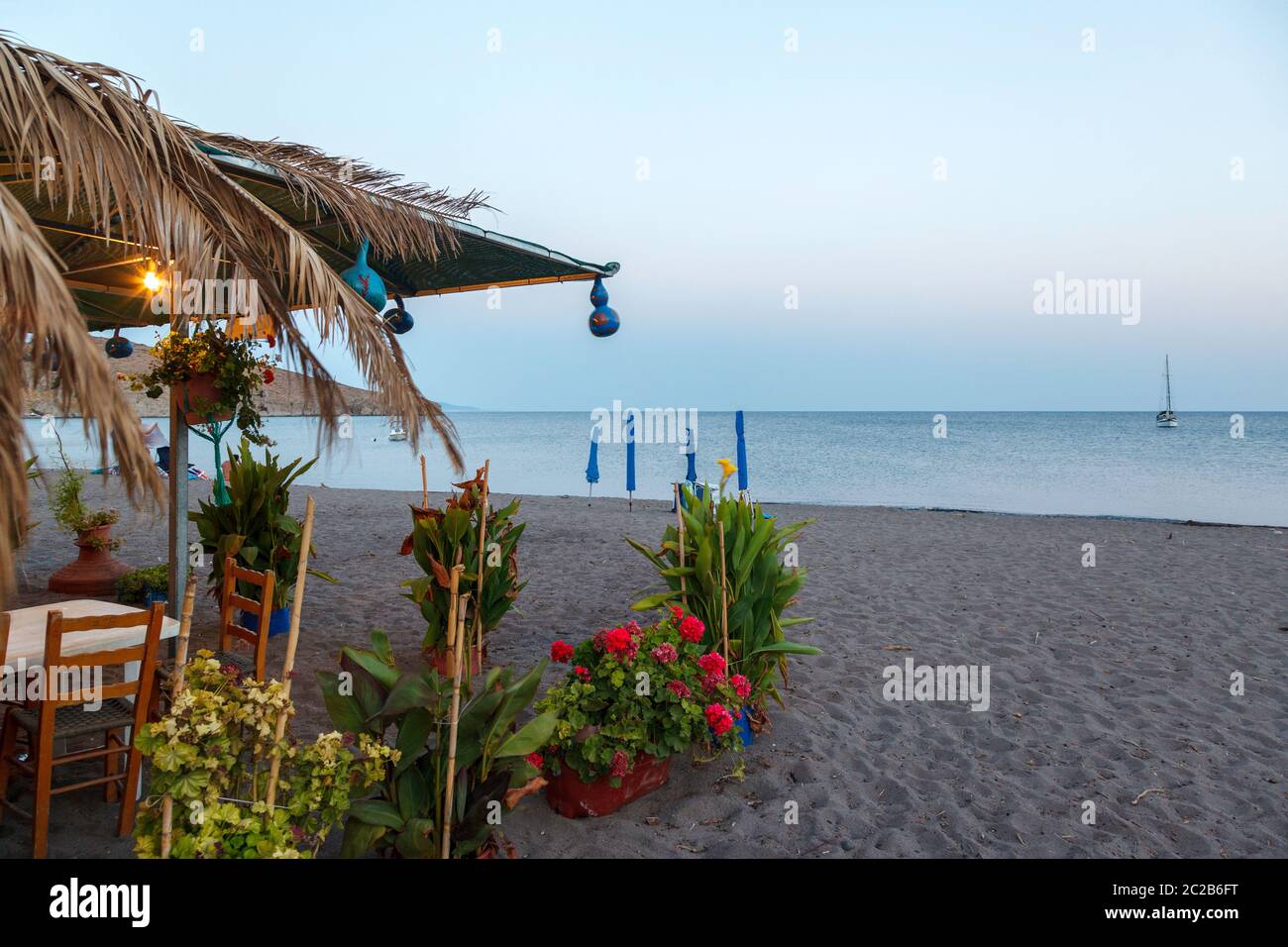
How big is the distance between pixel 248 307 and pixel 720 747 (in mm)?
→ 2600

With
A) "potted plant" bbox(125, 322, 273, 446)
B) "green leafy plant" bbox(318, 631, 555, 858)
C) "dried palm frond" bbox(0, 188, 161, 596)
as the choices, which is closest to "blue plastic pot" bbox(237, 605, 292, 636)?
"potted plant" bbox(125, 322, 273, 446)

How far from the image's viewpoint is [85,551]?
18.7 feet

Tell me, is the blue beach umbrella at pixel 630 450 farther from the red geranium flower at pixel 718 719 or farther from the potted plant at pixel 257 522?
the red geranium flower at pixel 718 719

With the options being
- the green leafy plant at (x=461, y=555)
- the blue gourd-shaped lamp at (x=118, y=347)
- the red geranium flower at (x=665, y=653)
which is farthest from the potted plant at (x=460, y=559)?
the blue gourd-shaped lamp at (x=118, y=347)

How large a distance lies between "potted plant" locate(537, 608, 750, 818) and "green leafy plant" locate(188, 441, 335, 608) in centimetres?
269

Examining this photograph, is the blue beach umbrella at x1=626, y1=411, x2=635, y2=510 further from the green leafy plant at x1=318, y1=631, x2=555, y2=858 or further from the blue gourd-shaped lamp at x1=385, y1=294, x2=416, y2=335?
the green leafy plant at x1=318, y1=631, x2=555, y2=858

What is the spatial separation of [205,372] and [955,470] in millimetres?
29665

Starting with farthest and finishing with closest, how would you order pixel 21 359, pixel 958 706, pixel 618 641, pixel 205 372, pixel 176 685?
pixel 205 372
pixel 958 706
pixel 618 641
pixel 176 685
pixel 21 359

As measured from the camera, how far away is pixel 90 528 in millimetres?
5617

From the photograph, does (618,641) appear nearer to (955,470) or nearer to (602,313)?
(602,313)

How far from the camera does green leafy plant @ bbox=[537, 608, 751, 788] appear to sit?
2.69m

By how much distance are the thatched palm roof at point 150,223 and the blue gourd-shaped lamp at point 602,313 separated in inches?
45.1

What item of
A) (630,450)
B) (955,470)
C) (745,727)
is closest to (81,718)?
(745,727)
